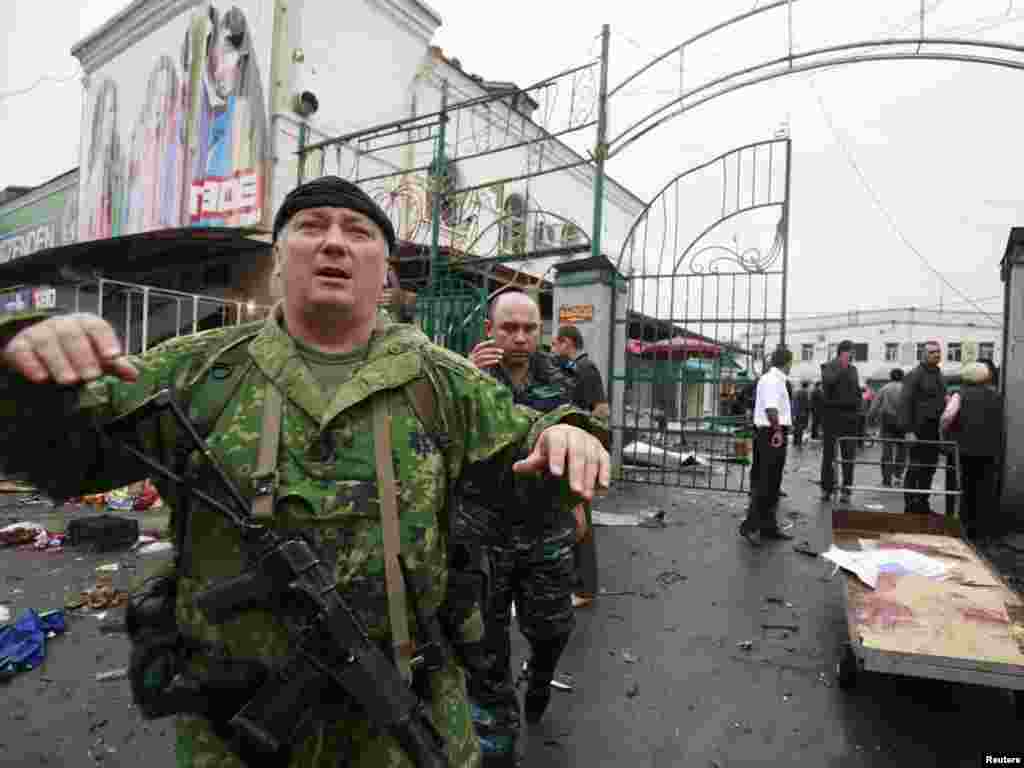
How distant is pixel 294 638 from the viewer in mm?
1189

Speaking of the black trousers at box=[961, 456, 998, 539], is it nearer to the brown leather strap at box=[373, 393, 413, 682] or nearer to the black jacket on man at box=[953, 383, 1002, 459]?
the black jacket on man at box=[953, 383, 1002, 459]

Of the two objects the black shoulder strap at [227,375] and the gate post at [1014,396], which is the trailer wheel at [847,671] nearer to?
the black shoulder strap at [227,375]

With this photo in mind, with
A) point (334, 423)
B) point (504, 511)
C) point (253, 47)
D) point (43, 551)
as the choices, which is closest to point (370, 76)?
point (253, 47)

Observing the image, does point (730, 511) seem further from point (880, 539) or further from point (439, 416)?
point (439, 416)

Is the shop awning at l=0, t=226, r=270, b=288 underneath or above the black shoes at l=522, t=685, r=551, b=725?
above

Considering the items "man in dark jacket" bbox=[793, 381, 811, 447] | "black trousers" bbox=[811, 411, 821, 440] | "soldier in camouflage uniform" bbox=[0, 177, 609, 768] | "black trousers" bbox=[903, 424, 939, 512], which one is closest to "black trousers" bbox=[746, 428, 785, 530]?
"black trousers" bbox=[903, 424, 939, 512]

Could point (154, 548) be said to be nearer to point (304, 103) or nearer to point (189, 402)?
point (189, 402)

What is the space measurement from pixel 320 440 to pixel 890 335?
153ft

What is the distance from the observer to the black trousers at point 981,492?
6.05 metres

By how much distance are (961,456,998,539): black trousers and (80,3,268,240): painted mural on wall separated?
36.1ft

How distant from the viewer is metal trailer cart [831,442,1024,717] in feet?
8.21

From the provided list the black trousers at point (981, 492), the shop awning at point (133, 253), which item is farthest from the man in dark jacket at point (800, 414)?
the shop awning at point (133, 253)

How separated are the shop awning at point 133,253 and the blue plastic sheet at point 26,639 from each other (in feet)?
20.7

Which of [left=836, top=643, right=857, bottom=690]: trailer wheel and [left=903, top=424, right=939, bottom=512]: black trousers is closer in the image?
[left=836, top=643, right=857, bottom=690]: trailer wheel
